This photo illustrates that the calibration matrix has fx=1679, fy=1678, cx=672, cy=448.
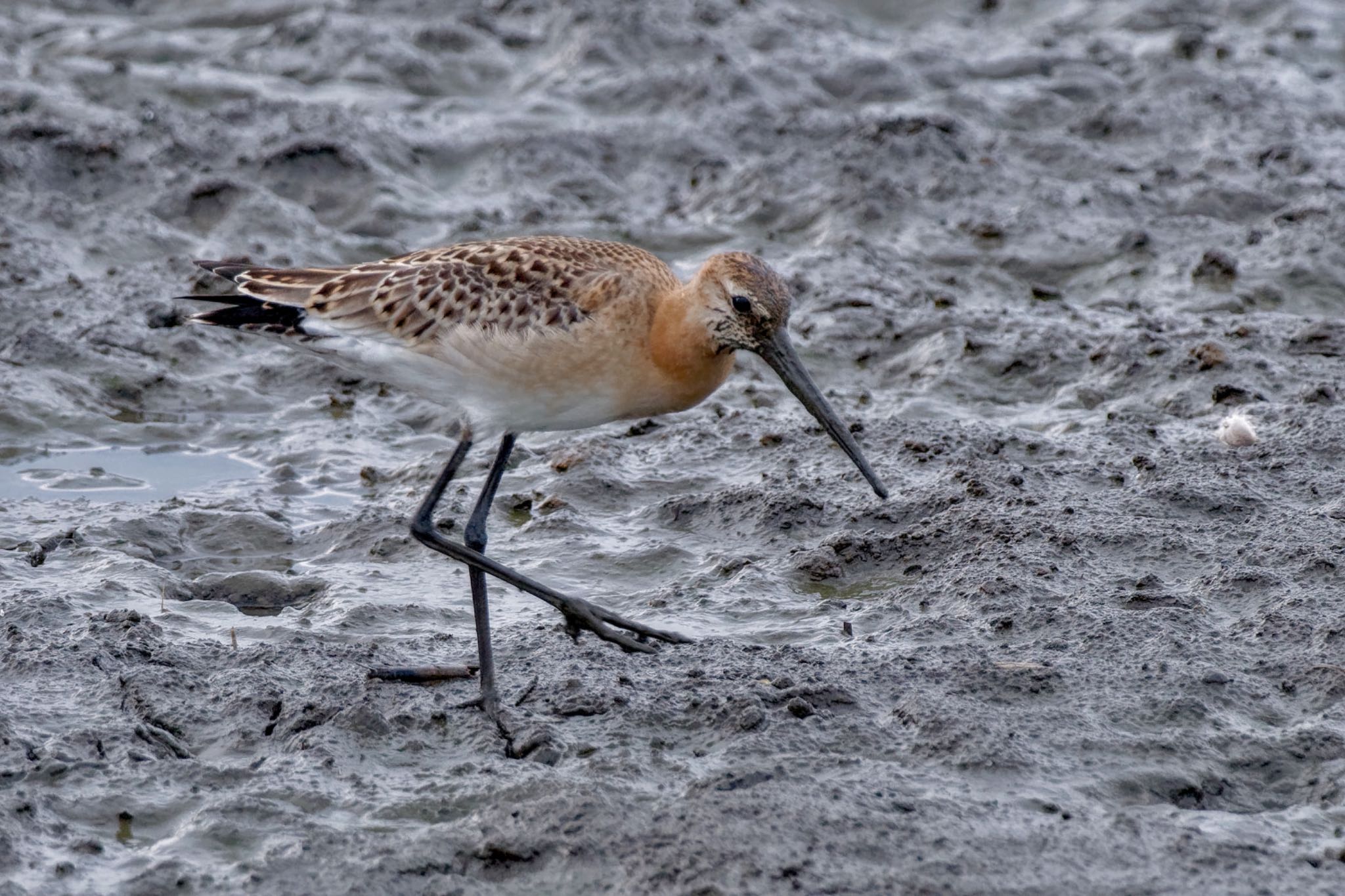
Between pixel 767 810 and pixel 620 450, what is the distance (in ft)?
12.1

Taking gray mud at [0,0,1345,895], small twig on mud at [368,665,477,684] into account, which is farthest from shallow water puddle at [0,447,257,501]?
small twig on mud at [368,665,477,684]

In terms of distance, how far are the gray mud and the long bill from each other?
Answer: 71 cm

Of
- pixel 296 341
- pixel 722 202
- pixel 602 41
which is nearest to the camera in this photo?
pixel 296 341

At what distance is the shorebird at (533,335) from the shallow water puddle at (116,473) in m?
1.89

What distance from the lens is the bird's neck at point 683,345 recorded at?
20.3 ft

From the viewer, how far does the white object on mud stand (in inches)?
321

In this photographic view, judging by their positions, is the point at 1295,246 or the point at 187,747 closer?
the point at 187,747

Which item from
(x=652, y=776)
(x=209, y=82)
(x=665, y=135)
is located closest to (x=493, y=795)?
(x=652, y=776)

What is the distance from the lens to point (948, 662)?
6152 mm

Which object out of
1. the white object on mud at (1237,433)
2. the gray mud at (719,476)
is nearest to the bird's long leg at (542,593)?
the gray mud at (719,476)

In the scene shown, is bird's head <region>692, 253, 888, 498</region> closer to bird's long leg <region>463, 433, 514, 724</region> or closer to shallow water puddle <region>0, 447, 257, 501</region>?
bird's long leg <region>463, 433, 514, 724</region>

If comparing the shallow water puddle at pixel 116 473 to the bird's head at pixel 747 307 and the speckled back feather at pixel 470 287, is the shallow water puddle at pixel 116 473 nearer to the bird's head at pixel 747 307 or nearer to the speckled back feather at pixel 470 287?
the speckled back feather at pixel 470 287

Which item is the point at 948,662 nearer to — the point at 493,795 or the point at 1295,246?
the point at 493,795

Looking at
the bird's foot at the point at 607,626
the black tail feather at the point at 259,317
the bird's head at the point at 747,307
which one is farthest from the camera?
the black tail feather at the point at 259,317
